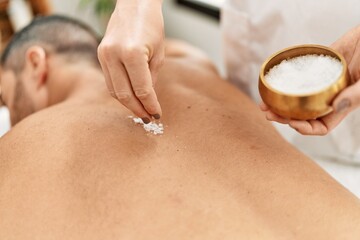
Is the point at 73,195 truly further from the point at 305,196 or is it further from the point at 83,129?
the point at 305,196

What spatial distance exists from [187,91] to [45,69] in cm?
57

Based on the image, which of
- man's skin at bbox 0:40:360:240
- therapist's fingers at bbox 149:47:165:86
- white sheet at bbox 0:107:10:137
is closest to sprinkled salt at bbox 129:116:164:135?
man's skin at bbox 0:40:360:240

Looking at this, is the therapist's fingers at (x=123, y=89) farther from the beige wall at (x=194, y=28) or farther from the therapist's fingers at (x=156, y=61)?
the beige wall at (x=194, y=28)

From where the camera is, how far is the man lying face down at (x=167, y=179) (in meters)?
0.97

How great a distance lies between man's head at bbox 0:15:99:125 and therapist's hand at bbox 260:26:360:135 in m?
0.87

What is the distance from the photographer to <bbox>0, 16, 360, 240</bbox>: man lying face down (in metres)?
0.97

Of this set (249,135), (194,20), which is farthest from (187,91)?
(194,20)

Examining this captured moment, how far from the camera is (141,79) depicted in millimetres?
1015

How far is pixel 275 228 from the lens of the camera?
98 centimetres

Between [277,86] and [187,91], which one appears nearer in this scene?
[277,86]

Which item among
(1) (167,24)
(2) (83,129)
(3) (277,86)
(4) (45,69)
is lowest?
(1) (167,24)

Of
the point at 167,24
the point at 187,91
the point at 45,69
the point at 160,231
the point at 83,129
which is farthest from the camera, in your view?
the point at 167,24

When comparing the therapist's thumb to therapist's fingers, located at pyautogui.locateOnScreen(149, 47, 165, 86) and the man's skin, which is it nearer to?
the man's skin

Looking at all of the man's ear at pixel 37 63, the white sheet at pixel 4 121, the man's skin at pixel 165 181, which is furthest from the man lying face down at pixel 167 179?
the white sheet at pixel 4 121
